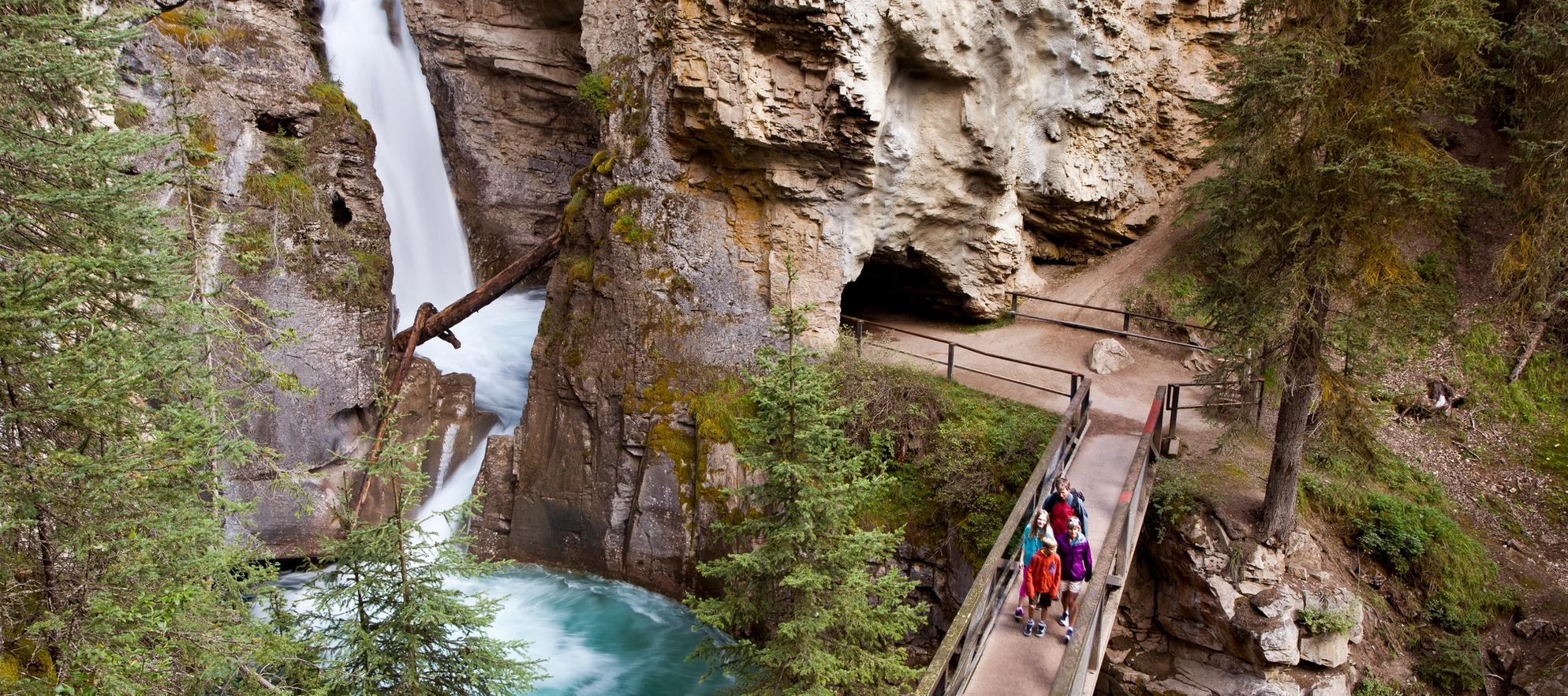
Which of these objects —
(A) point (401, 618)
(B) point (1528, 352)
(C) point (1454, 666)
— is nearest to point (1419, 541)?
(C) point (1454, 666)

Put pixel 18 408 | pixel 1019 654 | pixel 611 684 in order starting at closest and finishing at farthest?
pixel 18 408 → pixel 1019 654 → pixel 611 684

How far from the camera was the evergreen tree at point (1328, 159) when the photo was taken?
318 inches

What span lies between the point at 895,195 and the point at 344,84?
12.4 m

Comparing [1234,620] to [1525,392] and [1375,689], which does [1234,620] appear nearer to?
[1375,689]

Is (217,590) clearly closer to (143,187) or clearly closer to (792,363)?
(143,187)

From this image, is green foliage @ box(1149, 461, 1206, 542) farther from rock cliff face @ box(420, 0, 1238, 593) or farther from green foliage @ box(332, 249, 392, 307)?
green foliage @ box(332, 249, 392, 307)

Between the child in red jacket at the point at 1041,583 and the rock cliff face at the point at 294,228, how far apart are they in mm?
11528

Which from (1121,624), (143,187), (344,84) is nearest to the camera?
(143,187)

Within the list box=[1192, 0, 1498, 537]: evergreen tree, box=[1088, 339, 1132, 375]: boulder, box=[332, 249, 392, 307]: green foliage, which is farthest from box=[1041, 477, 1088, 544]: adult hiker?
box=[332, 249, 392, 307]: green foliage

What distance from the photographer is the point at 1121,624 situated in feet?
35.2

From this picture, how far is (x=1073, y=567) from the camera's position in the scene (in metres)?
7.54

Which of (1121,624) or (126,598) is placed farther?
(1121,624)

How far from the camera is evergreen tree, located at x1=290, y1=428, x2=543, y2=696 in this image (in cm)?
668

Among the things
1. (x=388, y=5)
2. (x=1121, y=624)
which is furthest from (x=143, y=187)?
(x=388, y=5)
